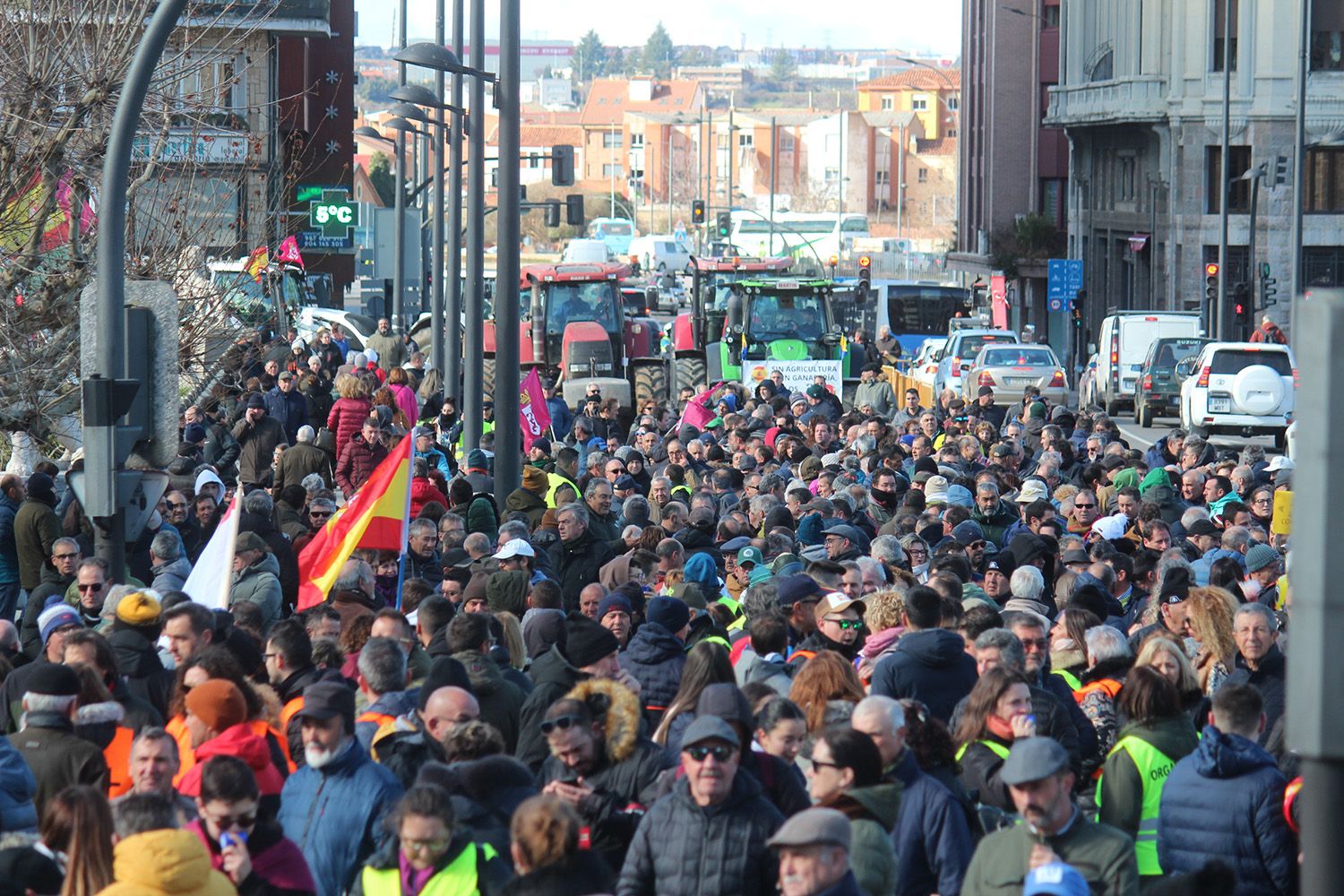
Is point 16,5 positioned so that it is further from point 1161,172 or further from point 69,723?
point 1161,172

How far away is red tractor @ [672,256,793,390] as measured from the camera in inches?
1410

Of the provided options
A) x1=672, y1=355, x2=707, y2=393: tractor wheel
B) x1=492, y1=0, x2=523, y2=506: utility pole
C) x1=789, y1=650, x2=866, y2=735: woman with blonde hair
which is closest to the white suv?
x1=672, y1=355, x2=707, y2=393: tractor wheel

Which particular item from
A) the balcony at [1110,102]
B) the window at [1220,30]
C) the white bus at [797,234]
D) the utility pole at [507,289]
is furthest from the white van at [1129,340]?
the white bus at [797,234]

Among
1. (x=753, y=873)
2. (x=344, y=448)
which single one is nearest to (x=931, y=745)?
(x=753, y=873)

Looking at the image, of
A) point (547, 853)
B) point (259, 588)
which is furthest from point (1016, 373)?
point (547, 853)

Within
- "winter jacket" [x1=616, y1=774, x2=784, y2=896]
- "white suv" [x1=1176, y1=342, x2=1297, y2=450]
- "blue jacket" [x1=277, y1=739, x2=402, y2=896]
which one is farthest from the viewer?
"white suv" [x1=1176, y1=342, x2=1297, y2=450]

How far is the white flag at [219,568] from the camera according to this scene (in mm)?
10898

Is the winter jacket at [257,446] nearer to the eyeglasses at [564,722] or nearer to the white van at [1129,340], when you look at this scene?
the eyeglasses at [564,722]

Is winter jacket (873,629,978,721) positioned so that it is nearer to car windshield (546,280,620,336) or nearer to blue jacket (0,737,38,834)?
blue jacket (0,737,38,834)

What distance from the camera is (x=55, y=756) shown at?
7.41m

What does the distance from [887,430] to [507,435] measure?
16.6ft

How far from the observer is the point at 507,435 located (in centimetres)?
1727

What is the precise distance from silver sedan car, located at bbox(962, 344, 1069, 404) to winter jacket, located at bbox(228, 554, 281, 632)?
23.9 metres

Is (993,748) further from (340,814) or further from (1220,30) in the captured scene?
(1220,30)
